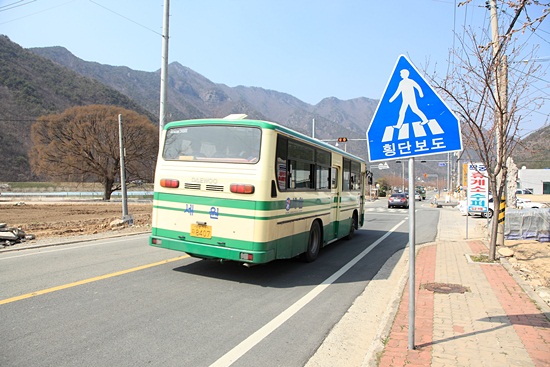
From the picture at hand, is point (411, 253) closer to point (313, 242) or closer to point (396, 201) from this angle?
point (313, 242)

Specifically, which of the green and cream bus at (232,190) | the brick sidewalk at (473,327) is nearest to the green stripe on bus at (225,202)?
the green and cream bus at (232,190)

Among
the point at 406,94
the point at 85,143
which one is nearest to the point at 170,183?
the point at 406,94

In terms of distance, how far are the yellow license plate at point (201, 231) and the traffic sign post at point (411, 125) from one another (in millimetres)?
3573

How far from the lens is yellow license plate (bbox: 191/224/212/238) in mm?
7070

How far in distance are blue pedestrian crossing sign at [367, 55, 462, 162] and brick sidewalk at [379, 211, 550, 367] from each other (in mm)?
2079

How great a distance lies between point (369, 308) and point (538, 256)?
7474 mm

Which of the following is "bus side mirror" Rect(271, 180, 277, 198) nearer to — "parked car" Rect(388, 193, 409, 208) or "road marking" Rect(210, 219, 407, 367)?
"road marking" Rect(210, 219, 407, 367)

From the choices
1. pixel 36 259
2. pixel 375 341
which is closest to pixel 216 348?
pixel 375 341

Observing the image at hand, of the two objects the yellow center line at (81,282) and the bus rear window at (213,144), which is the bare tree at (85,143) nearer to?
the yellow center line at (81,282)

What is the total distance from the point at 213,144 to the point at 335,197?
458 cm

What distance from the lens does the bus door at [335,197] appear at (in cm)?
1053

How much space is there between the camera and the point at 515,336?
4684 mm

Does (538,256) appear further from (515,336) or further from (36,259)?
(36,259)

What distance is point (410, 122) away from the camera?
4.26 m
